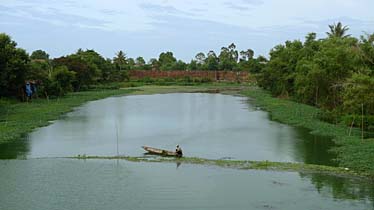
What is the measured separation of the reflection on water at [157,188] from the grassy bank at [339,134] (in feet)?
7.69

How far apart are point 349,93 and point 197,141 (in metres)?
8.70

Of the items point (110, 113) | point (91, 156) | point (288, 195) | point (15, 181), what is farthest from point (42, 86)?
point (288, 195)

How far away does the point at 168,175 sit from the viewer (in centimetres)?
1598

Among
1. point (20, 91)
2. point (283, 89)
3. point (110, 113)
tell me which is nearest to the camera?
point (110, 113)

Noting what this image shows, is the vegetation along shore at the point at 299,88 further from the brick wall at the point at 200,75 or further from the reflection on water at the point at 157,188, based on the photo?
the brick wall at the point at 200,75

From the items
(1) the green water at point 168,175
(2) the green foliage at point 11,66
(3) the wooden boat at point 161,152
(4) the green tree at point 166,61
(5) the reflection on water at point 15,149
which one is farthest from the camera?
(4) the green tree at point 166,61

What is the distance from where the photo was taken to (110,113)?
1422 inches

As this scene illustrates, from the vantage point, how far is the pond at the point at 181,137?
20.2 m

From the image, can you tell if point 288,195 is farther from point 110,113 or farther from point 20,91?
point 20,91

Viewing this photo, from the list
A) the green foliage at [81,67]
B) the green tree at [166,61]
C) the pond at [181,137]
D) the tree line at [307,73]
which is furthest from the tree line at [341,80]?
the green tree at [166,61]

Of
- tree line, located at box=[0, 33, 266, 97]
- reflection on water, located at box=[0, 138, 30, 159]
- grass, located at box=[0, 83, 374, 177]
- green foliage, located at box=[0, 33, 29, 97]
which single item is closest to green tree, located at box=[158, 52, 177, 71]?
tree line, located at box=[0, 33, 266, 97]

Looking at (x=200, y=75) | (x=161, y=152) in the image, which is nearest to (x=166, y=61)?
(x=200, y=75)

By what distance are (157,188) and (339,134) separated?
508 inches

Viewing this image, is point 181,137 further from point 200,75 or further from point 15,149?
point 200,75
